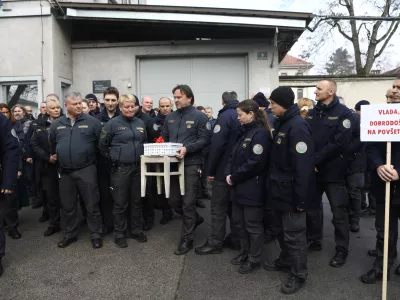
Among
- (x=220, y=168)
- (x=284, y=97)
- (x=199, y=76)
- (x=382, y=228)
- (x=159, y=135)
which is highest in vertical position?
(x=199, y=76)

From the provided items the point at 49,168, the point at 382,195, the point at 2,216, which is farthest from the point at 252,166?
the point at 49,168

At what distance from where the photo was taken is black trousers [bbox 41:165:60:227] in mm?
5641

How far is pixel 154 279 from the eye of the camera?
3.99 meters

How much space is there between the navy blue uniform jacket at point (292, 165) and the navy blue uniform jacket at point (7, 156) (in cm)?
308

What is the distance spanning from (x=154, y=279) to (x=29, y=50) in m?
8.09

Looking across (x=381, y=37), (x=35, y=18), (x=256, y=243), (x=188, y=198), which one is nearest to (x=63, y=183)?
(x=188, y=198)

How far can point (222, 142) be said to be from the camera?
176 inches

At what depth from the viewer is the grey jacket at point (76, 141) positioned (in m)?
4.80

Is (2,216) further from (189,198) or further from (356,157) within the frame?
(356,157)

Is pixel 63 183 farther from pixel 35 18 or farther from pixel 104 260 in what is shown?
pixel 35 18

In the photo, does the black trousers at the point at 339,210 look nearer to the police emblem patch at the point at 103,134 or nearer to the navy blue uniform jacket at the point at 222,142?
the navy blue uniform jacket at the point at 222,142

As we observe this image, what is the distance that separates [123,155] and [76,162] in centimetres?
65

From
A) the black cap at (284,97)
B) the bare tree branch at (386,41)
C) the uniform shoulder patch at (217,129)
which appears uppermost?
the bare tree branch at (386,41)

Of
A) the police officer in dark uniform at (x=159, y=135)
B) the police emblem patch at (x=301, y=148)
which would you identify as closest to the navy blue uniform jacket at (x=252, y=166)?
the police emblem patch at (x=301, y=148)
